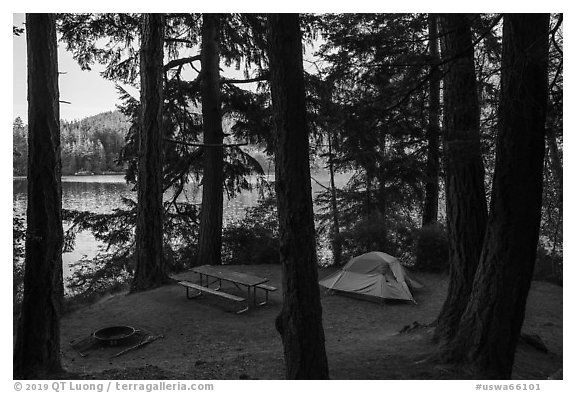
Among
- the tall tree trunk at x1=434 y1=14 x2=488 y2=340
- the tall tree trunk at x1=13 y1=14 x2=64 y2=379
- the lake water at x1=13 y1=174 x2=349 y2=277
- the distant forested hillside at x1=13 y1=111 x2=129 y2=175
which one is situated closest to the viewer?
the tall tree trunk at x1=13 y1=14 x2=64 y2=379

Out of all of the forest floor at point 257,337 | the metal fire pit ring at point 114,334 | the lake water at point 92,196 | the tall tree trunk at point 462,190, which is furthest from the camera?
the lake water at point 92,196

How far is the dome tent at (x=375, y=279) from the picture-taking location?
10.0m

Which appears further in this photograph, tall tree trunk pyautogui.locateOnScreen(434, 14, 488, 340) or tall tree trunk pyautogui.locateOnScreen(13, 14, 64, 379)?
tall tree trunk pyautogui.locateOnScreen(434, 14, 488, 340)

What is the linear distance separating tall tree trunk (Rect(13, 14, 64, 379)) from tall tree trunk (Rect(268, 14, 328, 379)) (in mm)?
2745

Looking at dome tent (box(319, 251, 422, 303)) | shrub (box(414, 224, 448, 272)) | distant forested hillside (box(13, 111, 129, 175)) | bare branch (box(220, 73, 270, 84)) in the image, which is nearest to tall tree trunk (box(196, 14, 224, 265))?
bare branch (box(220, 73, 270, 84))

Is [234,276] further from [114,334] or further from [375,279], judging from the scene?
[375,279]

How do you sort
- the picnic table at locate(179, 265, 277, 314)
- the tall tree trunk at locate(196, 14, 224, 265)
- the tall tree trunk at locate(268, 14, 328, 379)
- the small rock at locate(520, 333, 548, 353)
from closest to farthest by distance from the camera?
1. the tall tree trunk at locate(268, 14, 328, 379)
2. the small rock at locate(520, 333, 548, 353)
3. the picnic table at locate(179, 265, 277, 314)
4. the tall tree trunk at locate(196, 14, 224, 265)

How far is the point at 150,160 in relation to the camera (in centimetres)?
1036

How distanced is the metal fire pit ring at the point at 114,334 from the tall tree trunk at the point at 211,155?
524cm

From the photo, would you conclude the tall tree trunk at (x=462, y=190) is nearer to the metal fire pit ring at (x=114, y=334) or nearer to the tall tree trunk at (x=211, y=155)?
the metal fire pit ring at (x=114, y=334)

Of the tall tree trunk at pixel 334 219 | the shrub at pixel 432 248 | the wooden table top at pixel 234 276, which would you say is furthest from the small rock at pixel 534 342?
the tall tree trunk at pixel 334 219

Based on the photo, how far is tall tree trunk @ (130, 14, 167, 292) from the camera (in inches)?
398

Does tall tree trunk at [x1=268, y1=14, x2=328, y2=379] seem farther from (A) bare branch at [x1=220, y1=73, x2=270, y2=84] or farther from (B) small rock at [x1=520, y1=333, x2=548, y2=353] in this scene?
(A) bare branch at [x1=220, y1=73, x2=270, y2=84]
